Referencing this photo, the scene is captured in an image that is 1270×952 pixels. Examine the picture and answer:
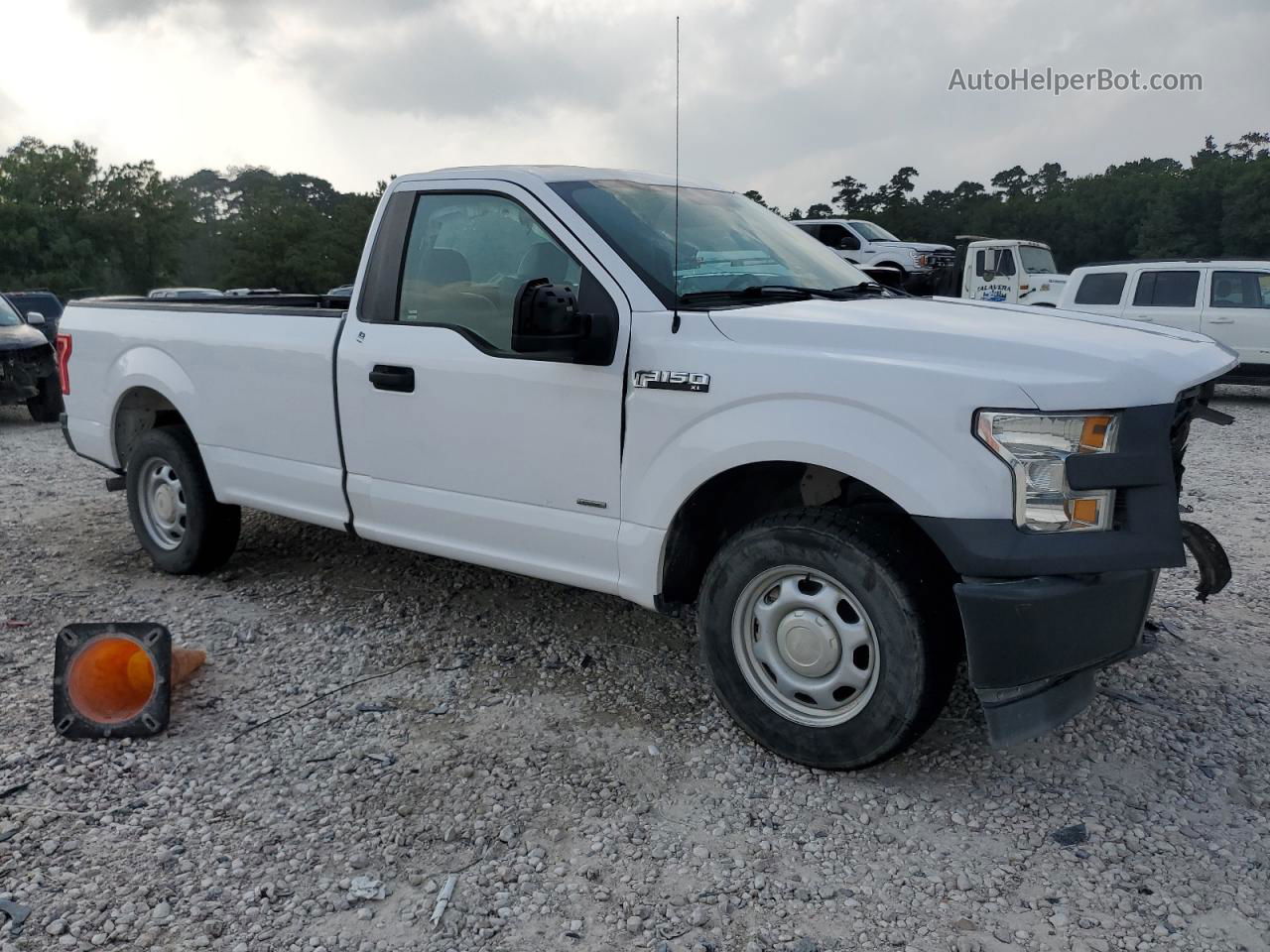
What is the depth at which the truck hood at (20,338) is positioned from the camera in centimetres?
1130

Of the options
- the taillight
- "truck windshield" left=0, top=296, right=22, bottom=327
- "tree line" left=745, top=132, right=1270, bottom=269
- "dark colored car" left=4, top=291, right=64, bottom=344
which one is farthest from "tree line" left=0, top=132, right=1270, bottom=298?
the taillight

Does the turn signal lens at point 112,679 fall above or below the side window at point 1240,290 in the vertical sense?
below

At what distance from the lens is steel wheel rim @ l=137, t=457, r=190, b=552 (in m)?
5.37

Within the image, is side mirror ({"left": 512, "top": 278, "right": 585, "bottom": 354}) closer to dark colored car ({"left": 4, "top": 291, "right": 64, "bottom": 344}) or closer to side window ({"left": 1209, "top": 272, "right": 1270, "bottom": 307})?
side window ({"left": 1209, "top": 272, "right": 1270, "bottom": 307})

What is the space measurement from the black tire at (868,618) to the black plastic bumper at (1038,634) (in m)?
0.17

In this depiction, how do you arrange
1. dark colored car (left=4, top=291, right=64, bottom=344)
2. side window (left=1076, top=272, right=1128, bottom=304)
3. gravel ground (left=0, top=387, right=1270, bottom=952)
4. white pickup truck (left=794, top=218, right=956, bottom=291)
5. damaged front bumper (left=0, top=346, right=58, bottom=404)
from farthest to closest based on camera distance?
white pickup truck (left=794, top=218, right=956, bottom=291)
dark colored car (left=4, top=291, right=64, bottom=344)
side window (left=1076, top=272, right=1128, bottom=304)
damaged front bumper (left=0, top=346, right=58, bottom=404)
gravel ground (left=0, top=387, right=1270, bottom=952)

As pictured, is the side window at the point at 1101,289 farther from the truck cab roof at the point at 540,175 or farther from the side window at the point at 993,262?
the truck cab roof at the point at 540,175

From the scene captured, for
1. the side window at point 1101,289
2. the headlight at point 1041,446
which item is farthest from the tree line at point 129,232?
the headlight at point 1041,446

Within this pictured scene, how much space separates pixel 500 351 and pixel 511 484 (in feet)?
1.64

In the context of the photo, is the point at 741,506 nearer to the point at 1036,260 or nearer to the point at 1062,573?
the point at 1062,573

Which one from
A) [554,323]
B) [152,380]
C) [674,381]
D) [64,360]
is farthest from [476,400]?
[64,360]

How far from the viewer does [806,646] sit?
3.28m

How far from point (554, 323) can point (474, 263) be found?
93 cm

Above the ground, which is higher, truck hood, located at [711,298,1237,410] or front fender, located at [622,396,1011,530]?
truck hood, located at [711,298,1237,410]
